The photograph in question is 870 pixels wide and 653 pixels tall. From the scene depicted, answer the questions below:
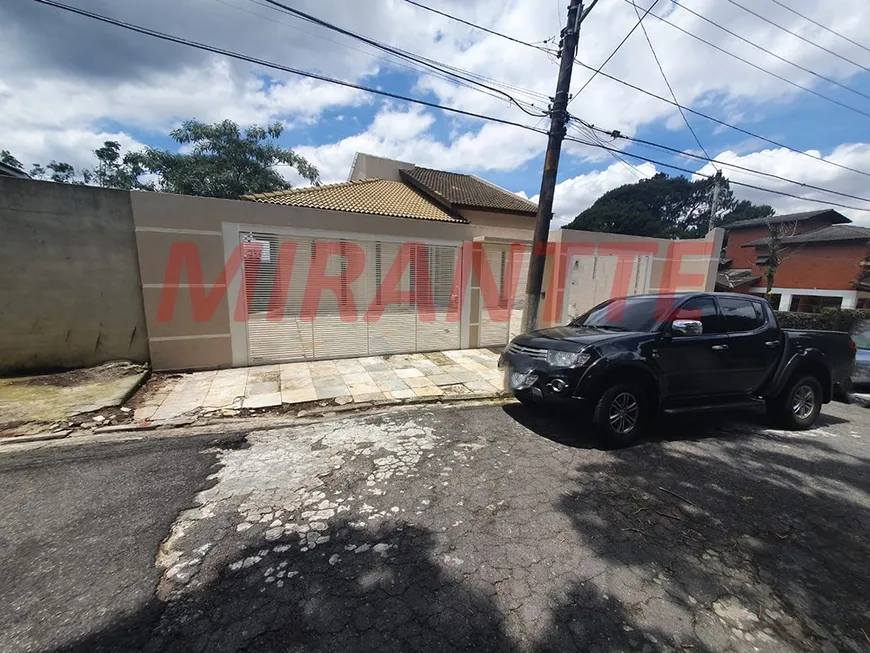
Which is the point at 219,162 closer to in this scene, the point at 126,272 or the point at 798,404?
the point at 126,272

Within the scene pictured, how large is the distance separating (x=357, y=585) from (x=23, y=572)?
206 cm

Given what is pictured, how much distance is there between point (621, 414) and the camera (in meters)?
3.89

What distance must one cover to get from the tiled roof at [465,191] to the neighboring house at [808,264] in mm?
13486

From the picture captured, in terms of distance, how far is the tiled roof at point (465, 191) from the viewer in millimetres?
15352

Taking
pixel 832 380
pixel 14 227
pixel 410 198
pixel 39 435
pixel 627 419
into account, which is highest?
pixel 410 198

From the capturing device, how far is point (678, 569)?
2238mm

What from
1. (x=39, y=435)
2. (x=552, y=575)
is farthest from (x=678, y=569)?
(x=39, y=435)

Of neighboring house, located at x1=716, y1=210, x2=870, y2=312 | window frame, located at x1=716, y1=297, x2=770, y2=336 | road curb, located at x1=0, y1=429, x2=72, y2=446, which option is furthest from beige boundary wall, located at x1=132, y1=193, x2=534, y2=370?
neighboring house, located at x1=716, y1=210, x2=870, y2=312

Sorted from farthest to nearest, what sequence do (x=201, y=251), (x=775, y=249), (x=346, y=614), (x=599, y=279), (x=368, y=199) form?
(x=775, y=249), (x=368, y=199), (x=599, y=279), (x=201, y=251), (x=346, y=614)

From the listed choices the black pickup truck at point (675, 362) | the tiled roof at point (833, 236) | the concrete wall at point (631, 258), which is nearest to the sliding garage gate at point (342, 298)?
the concrete wall at point (631, 258)

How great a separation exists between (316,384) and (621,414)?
4.57m

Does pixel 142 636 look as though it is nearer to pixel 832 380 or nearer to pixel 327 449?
pixel 327 449

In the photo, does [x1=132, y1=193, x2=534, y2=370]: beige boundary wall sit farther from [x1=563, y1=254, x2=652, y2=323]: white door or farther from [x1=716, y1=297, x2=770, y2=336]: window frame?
[x1=716, y1=297, x2=770, y2=336]: window frame

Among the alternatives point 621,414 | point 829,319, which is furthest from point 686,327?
point 829,319
